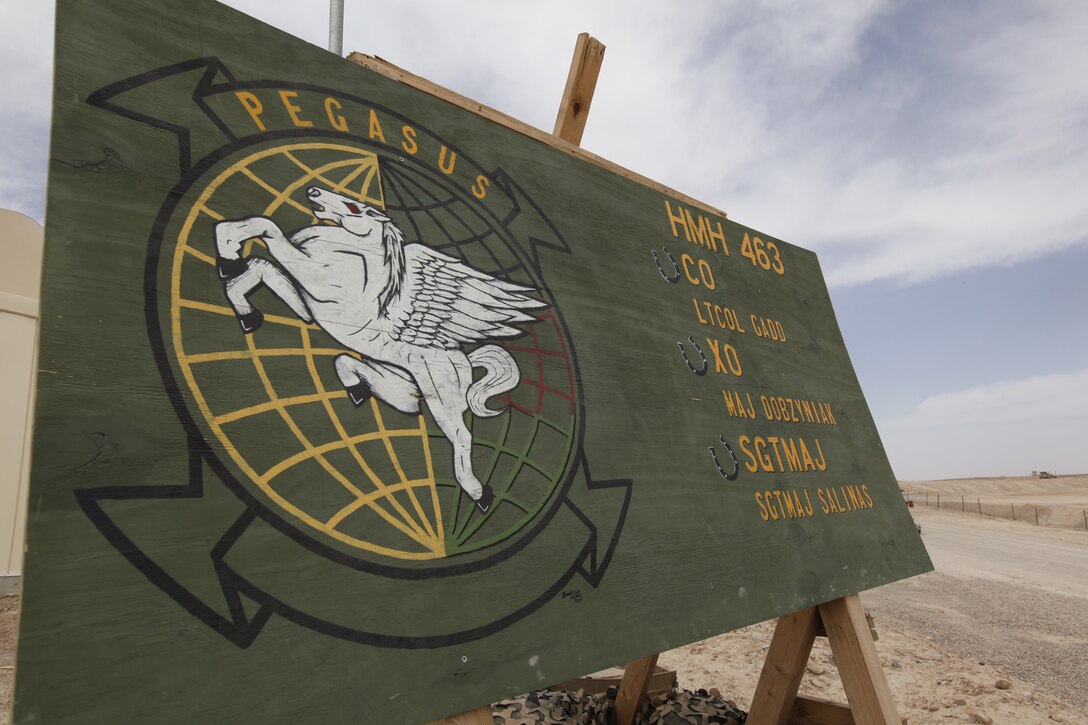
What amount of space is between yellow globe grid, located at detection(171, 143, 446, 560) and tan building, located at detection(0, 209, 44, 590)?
21.6 ft

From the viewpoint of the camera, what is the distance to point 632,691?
2902mm

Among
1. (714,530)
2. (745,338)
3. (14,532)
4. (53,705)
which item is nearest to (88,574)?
(53,705)

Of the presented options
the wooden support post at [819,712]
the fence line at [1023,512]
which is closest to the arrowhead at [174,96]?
the wooden support post at [819,712]

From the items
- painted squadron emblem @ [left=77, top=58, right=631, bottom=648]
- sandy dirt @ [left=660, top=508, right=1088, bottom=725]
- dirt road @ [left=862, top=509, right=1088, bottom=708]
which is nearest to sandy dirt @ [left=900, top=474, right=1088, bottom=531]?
dirt road @ [left=862, top=509, right=1088, bottom=708]

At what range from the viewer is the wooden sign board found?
87cm

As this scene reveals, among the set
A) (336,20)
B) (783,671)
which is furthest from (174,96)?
(783,671)

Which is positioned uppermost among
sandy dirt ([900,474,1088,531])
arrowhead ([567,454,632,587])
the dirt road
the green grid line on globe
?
the green grid line on globe

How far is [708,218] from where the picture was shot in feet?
7.27

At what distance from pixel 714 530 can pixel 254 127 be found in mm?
1394

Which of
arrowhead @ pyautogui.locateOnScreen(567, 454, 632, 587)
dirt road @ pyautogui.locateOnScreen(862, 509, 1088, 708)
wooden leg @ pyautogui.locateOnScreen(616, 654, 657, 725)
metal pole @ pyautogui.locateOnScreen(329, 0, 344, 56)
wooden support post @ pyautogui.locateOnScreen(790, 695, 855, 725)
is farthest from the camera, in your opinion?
dirt road @ pyautogui.locateOnScreen(862, 509, 1088, 708)

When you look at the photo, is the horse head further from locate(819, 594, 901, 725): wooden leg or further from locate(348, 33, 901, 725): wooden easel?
locate(819, 594, 901, 725): wooden leg

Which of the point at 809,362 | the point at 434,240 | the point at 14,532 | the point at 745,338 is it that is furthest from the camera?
the point at 14,532

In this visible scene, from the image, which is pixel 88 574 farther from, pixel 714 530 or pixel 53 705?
pixel 714 530

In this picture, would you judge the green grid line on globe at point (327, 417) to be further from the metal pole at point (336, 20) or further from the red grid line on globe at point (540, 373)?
the metal pole at point (336, 20)
